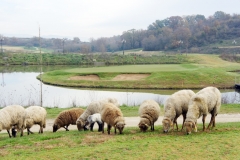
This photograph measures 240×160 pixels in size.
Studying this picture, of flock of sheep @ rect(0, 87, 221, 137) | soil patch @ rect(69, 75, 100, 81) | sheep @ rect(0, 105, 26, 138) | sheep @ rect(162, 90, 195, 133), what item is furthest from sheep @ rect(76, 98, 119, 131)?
soil patch @ rect(69, 75, 100, 81)

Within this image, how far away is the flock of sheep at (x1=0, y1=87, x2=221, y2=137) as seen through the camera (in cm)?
1222

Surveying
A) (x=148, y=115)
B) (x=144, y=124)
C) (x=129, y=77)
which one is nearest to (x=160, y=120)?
(x=148, y=115)

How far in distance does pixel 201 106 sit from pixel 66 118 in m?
6.99

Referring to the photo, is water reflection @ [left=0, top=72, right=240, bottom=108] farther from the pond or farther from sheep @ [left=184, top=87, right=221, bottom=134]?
sheep @ [left=184, top=87, right=221, bottom=134]

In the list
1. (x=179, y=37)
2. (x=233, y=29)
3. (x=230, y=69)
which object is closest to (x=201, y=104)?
(x=230, y=69)

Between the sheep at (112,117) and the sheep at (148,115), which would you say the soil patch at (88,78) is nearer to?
the sheep at (148,115)

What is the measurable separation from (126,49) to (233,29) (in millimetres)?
58501

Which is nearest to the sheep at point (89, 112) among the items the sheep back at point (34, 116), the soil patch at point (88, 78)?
the sheep back at point (34, 116)

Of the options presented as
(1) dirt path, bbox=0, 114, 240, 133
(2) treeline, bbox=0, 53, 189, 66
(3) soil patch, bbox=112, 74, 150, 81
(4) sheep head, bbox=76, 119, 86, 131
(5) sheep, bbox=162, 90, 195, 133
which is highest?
(2) treeline, bbox=0, 53, 189, 66

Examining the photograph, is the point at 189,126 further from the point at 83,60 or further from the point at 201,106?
the point at 83,60

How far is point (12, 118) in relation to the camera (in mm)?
12797

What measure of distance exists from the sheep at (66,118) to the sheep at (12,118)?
5.94 ft

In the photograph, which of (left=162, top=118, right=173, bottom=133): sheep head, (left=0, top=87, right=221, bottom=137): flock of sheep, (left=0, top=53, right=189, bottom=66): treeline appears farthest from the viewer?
(left=0, top=53, right=189, bottom=66): treeline

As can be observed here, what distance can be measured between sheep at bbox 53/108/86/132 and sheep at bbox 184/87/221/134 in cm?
609
